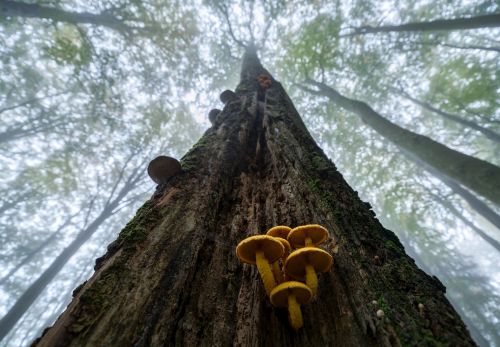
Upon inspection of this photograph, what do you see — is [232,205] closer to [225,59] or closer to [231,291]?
[231,291]

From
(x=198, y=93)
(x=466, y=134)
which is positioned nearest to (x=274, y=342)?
(x=198, y=93)

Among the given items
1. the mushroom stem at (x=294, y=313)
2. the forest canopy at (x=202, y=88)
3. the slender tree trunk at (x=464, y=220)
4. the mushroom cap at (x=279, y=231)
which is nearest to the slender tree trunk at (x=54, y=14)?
the forest canopy at (x=202, y=88)

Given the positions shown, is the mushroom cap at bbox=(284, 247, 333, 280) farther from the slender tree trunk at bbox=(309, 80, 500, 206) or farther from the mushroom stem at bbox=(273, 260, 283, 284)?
the slender tree trunk at bbox=(309, 80, 500, 206)

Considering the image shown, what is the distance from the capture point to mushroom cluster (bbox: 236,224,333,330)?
1275 mm

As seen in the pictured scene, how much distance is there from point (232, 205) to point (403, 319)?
4.77ft

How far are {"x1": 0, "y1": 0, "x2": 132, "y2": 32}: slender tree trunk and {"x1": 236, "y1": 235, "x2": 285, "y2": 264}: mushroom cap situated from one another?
1132cm

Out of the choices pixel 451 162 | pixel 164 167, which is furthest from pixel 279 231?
pixel 451 162

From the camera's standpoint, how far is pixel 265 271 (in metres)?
1.41

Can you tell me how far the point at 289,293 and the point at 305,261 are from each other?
0.62 feet

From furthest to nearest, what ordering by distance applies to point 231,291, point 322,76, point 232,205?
point 322,76
point 232,205
point 231,291

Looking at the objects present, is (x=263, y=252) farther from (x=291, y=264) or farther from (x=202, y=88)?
(x=202, y=88)

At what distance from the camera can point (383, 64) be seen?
1355cm

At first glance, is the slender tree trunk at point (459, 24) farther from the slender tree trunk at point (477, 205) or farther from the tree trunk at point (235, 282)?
the tree trunk at point (235, 282)

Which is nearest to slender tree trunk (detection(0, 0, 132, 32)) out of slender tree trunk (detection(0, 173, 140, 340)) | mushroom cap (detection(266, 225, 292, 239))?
slender tree trunk (detection(0, 173, 140, 340))
